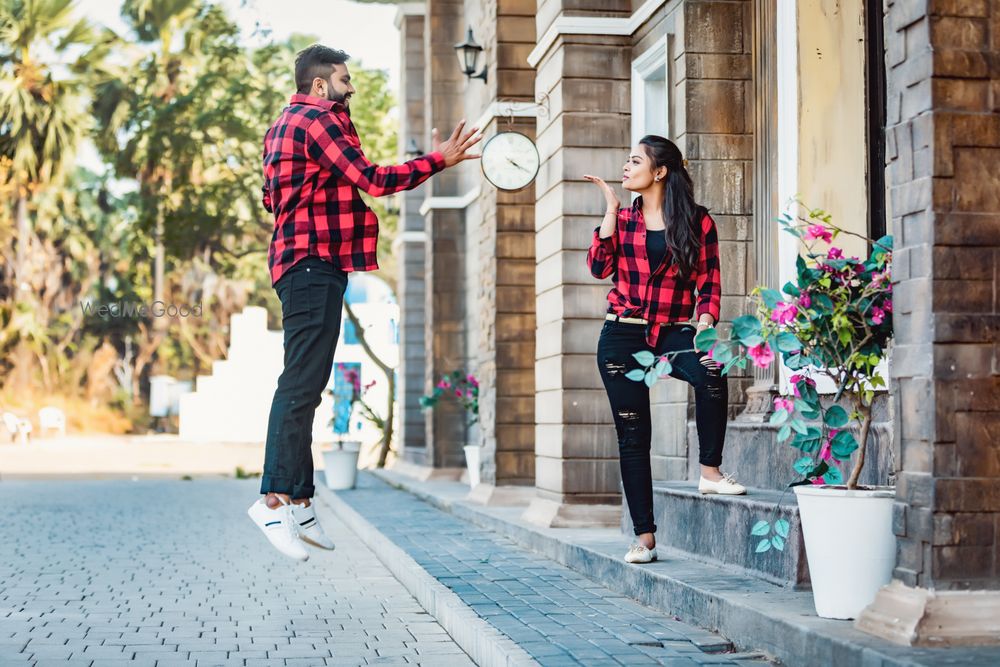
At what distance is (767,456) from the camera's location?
8.02 m

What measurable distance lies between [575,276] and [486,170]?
2018mm

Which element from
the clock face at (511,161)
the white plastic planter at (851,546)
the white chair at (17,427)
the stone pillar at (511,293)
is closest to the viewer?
the white plastic planter at (851,546)

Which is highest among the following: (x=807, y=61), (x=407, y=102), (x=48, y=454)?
(x=407, y=102)

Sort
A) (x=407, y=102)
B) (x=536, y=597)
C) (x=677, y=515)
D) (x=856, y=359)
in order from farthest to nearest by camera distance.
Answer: (x=407, y=102) < (x=677, y=515) < (x=536, y=597) < (x=856, y=359)

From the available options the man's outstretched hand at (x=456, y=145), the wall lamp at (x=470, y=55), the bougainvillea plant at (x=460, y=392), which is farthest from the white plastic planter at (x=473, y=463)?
the man's outstretched hand at (x=456, y=145)

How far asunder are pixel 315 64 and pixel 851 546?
264 cm

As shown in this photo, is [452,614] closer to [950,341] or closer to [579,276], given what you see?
[950,341]

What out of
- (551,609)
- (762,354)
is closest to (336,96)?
(762,354)

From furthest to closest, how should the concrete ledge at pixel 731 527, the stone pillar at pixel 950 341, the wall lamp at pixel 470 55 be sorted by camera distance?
the wall lamp at pixel 470 55 < the concrete ledge at pixel 731 527 < the stone pillar at pixel 950 341

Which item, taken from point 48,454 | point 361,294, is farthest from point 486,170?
point 361,294

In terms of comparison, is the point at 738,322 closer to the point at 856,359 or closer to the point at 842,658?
the point at 856,359

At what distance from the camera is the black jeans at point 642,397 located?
7020mm

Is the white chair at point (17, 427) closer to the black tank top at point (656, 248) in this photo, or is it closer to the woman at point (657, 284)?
the woman at point (657, 284)

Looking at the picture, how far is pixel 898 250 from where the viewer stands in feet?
16.6
